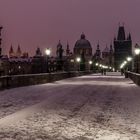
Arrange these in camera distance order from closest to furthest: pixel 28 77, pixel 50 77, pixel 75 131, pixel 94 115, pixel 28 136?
pixel 28 136 → pixel 75 131 → pixel 94 115 → pixel 28 77 → pixel 50 77

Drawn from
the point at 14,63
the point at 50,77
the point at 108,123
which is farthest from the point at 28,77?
the point at 14,63

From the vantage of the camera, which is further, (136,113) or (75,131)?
(136,113)

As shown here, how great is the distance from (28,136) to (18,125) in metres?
1.48

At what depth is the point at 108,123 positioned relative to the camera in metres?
10.3

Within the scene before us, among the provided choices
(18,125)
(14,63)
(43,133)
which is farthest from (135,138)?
(14,63)

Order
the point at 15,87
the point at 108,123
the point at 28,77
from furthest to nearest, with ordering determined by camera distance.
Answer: the point at 28,77
the point at 15,87
the point at 108,123

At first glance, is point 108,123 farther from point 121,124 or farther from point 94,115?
point 94,115

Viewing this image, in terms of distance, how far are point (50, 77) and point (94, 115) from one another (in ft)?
85.6

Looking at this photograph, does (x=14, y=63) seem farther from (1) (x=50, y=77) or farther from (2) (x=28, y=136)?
(2) (x=28, y=136)

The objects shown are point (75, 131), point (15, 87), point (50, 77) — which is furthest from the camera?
point (50, 77)

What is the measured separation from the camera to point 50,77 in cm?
3794

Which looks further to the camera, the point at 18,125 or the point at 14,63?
the point at 14,63

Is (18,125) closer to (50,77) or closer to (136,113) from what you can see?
(136,113)

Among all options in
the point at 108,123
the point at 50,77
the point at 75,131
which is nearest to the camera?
the point at 75,131
